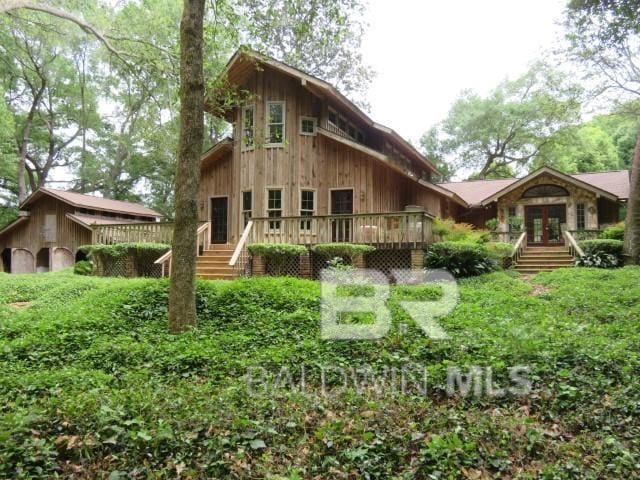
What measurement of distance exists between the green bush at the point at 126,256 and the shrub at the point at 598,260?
537 inches

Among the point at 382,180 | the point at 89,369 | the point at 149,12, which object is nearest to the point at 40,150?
the point at 149,12

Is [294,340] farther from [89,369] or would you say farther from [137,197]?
[137,197]

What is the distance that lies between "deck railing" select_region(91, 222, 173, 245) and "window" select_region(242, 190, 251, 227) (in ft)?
8.50

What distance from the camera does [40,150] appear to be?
30.9m

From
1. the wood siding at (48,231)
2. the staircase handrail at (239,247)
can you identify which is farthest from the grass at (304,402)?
the wood siding at (48,231)

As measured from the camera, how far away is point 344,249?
38.5 ft

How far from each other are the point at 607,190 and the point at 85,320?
2170 centimetres

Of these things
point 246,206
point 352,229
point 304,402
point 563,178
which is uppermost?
point 563,178

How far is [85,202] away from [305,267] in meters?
15.4

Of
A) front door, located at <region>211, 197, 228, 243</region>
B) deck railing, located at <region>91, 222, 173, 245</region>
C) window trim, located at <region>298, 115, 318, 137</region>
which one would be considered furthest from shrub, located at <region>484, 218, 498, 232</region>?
deck railing, located at <region>91, 222, 173, 245</region>

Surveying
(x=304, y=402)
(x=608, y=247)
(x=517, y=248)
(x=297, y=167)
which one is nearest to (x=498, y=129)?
(x=517, y=248)

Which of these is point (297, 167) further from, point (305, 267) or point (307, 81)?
point (305, 267)

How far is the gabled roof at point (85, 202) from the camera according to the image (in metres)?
21.2

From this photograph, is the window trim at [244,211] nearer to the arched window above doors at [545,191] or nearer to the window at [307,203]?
the window at [307,203]
